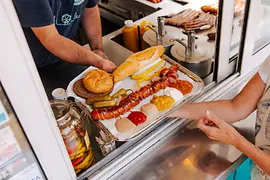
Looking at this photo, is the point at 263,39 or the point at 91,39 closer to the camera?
the point at 263,39

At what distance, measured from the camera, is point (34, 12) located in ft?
3.69

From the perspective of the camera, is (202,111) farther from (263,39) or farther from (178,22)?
(178,22)

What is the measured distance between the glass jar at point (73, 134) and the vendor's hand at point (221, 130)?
36cm

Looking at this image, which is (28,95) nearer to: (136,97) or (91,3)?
(136,97)

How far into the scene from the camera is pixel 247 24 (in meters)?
1.03

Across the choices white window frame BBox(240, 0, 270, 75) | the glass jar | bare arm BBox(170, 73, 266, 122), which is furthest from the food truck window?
the glass jar

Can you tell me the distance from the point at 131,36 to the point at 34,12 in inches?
17.4

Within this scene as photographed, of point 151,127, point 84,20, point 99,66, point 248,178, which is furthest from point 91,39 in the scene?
point 248,178

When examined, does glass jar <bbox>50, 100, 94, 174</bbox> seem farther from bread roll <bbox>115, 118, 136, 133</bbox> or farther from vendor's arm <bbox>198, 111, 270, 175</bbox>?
vendor's arm <bbox>198, 111, 270, 175</bbox>

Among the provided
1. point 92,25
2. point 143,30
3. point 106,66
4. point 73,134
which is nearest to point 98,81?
point 106,66

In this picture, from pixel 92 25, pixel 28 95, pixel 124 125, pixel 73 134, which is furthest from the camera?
pixel 92 25

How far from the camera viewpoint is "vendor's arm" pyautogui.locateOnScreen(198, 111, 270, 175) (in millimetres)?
862

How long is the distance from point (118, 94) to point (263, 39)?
65cm

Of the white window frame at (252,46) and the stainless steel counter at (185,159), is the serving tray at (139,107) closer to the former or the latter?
the stainless steel counter at (185,159)
